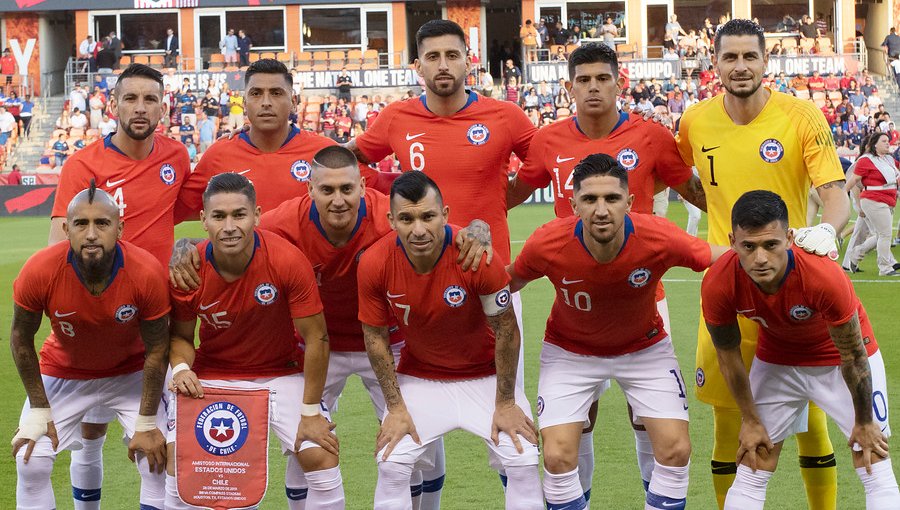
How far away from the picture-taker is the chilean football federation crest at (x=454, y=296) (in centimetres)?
555

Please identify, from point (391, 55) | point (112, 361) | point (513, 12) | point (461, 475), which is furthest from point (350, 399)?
point (513, 12)

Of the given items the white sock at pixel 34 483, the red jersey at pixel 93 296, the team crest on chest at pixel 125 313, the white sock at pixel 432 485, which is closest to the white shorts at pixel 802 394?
the white sock at pixel 432 485

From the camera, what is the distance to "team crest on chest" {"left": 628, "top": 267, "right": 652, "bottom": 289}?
5523 millimetres

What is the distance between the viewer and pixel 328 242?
19.2 ft

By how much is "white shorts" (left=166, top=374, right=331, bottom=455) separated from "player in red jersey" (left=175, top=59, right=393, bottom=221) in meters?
1.10

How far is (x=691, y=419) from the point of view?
8.25 meters

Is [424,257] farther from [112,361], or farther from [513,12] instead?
[513,12]

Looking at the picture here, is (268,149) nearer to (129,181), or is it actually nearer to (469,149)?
(129,181)

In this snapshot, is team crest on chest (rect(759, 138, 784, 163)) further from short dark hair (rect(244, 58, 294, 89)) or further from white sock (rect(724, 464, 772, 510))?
short dark hair (rect(244, 58, 294, 89))

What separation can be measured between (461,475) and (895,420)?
3.27 meters

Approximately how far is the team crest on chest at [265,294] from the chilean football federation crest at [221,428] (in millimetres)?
544

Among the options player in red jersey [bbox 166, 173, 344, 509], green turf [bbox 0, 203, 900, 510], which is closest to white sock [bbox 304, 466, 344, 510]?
player in red jersey [bbox 166, 173, 344, 509]

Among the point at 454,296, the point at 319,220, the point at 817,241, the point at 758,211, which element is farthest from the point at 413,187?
the point at 817,241

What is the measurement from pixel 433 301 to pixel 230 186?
1169 mm
